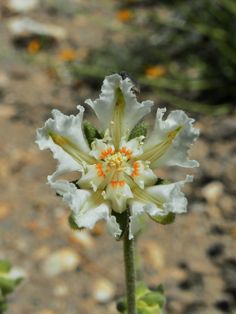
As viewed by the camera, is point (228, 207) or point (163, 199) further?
point (228, 207)

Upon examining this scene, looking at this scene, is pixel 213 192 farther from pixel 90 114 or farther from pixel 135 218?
pixel 135 218

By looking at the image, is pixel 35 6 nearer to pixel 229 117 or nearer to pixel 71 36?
pixel 71 36

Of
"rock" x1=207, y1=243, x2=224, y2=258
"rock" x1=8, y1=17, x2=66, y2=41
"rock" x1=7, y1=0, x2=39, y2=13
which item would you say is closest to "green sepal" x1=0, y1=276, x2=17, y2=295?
"rock" x1=207, y1=243, x2=224, y2=258

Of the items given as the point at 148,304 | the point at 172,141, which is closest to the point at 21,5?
the point at 148,304

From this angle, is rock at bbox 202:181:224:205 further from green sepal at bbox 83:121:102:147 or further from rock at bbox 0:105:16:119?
green sepal at bbox 83:121:102:147

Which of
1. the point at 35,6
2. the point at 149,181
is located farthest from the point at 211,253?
the point at 35,6

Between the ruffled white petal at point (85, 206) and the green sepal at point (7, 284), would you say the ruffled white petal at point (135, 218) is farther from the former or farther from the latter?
the green sepal at point (7, 284)

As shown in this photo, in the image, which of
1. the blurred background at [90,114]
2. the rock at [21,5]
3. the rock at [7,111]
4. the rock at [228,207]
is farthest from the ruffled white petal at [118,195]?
the rock at [21,5]
